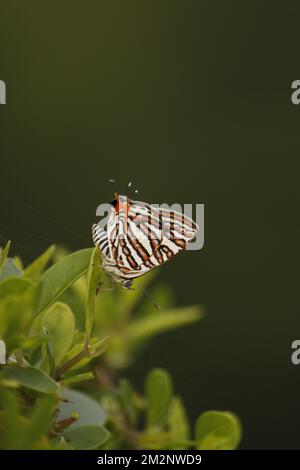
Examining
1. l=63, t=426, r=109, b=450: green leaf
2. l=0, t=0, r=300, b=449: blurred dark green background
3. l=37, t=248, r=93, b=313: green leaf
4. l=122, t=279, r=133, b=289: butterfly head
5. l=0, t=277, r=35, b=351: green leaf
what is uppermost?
l=0, t=0, r=300, b=449: blurred dark green background

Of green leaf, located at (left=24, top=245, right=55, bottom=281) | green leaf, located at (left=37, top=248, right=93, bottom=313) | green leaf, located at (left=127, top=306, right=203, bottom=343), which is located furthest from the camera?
green leaf, located at (left=127, top=306, right=203, bottom=343)

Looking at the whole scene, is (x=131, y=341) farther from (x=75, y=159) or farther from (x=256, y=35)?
(x=256, y=35)

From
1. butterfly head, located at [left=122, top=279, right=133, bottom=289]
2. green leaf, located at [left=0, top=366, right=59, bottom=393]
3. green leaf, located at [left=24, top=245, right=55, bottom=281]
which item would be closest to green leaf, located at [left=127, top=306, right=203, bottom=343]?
butterfly head, located at [left=122, top=279, right=133, bottom=289]

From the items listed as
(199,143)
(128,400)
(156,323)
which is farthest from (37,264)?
(199,143)

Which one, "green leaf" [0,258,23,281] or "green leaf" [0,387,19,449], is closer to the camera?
"green leaf" [0,387,19,449]

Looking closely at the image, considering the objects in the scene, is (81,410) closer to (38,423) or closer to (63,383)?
(63,383)

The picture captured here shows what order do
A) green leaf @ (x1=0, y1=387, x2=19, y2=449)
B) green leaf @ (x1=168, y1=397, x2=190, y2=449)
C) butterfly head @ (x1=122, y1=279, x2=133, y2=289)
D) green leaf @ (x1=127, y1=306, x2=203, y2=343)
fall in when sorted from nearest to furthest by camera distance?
green leaf @ (x1=0, y1=387, x2=19, y2=449) < butterfly head @ (x1=122, y1=279, x2=133, y2=289) < green leaf @ (x1=168, y1=397, x2=190, y2=449) < green leaf @ (x1=127, y1=306, x2=203, y2=343)

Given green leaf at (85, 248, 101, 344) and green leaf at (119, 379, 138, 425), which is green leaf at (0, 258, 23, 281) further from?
green leaf at (119, 379, 138, 425)
